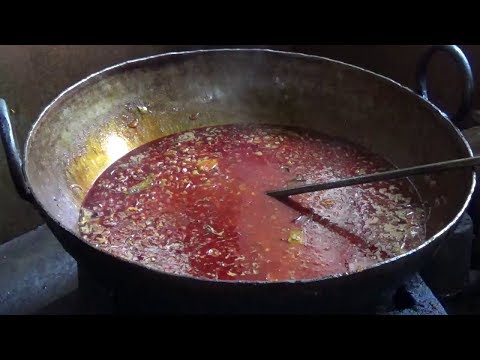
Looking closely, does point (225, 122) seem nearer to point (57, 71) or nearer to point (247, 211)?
point (247, 211)

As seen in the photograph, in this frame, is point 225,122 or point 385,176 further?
point 225,122

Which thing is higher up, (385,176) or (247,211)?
(385,176)

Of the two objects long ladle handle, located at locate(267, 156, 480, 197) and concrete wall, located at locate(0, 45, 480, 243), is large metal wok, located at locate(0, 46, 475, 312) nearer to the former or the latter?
long ladle handle, located at locate(267, 156, 480, 197)

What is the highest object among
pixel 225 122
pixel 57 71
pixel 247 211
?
pixel 57 71

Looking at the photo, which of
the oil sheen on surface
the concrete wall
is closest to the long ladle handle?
the oil sheen on surface

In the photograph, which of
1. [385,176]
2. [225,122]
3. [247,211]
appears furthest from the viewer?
[225,122]

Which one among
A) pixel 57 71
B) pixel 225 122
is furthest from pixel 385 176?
pixel 57 71
